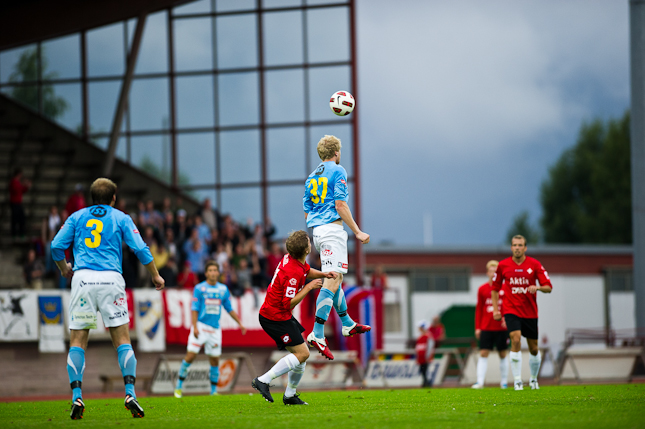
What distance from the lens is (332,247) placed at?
9719mm

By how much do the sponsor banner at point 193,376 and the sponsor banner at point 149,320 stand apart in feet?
5.57

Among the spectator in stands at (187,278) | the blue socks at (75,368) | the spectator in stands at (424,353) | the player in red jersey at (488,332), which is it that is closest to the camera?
the blue socks at (75,368)

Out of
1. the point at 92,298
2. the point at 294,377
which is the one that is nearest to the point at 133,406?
the point at 92,298

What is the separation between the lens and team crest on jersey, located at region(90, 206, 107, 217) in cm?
837

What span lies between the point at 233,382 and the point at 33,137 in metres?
15.3

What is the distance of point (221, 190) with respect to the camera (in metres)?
30.0

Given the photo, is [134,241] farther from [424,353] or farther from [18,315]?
[424,353]

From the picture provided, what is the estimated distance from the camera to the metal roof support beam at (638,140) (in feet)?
75.3

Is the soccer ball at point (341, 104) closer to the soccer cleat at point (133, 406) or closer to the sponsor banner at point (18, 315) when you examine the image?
the soccer cleat at point (133, 406)

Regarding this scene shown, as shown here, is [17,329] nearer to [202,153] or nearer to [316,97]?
[202,153]

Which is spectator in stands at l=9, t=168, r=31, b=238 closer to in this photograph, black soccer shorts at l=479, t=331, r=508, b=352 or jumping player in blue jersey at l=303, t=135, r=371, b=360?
black soccer shorts at l=479, t=331, r=508, b=352

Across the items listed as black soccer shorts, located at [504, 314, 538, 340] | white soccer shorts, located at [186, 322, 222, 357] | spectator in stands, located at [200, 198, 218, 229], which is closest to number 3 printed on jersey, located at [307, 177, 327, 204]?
black soccer shorts, located at [504, 314, 538, 340]

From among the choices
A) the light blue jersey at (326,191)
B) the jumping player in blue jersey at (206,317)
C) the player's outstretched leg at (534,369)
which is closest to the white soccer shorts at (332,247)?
the light blue jersey at (326,191)

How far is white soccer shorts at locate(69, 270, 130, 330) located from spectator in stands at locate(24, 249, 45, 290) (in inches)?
536
